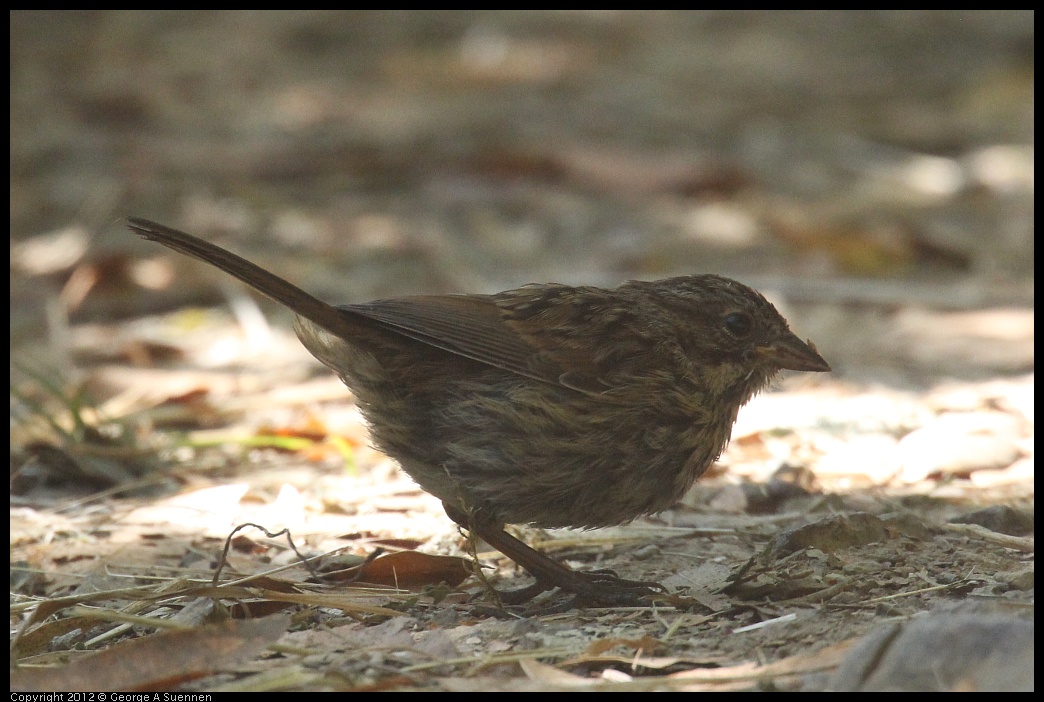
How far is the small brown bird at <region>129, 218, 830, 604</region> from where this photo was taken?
10.9 feet

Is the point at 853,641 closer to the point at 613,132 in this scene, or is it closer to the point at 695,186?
the point at 695,186

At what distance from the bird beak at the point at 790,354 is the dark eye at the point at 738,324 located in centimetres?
7

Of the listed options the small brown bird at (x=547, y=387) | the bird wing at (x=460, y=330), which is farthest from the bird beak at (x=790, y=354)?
the bird wing at (x=460, y=330)

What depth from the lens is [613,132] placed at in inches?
368

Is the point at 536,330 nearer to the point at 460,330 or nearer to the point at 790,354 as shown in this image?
the point at 460,330

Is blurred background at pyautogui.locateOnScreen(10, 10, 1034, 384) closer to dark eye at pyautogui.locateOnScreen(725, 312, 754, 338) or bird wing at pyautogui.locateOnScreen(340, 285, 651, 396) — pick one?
dark eye at pyautogui.locateOnScreen(725, 312, 754, 338)

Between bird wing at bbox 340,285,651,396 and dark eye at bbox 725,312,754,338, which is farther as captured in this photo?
dark eye at bbox 725,312,754,338

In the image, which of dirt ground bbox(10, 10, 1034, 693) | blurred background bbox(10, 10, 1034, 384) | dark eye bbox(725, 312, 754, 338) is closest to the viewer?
dirt ground bbox(10, 10, 1034, 693)

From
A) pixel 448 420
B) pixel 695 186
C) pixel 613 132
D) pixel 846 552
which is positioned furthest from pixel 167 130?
pixel 846 552

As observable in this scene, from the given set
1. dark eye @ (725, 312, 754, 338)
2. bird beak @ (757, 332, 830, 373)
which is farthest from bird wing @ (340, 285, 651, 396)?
bird beak @ (757, 332, 830, 373)

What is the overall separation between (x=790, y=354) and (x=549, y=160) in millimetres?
4952

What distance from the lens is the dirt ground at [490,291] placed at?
9.48 feet

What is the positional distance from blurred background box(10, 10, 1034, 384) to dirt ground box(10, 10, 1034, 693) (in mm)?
39

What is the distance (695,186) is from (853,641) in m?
5.82
